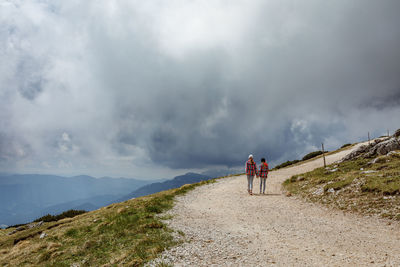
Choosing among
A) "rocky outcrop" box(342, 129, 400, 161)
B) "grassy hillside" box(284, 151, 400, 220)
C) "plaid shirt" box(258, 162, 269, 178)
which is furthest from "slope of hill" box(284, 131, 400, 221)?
"rocky outcrop" box(342, 129, 400, 161)

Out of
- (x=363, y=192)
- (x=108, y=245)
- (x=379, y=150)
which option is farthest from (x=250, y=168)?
(x=379, y=150)

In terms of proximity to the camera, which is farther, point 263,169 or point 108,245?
point 263,169

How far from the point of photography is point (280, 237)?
10109 mm

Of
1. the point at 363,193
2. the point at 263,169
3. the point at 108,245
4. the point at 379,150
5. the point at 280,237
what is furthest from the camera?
the point at 379,150

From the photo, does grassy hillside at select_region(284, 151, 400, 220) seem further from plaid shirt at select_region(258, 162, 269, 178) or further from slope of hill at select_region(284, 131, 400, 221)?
plaid shirt at select_region(258, 162, 269, 178)

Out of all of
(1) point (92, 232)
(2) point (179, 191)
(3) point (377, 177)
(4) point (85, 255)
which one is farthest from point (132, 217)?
(3) point (377, 177)

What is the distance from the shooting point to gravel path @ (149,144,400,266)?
25.5ft

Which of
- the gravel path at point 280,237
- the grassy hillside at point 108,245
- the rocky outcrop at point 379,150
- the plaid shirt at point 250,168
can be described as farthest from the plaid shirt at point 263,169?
the rocky outcrop at point 379,150

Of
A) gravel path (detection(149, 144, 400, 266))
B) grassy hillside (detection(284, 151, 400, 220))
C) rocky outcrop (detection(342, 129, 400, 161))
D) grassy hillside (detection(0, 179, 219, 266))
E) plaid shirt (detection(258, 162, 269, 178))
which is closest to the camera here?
gravel path (detection(149, 144, 400, 266))

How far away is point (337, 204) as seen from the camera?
15.3 metres

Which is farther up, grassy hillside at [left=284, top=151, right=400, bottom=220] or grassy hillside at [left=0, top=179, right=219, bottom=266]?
grassy hillside at [left=284, top=151, right=400, bottom=220]

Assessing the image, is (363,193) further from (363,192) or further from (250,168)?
(250,168)

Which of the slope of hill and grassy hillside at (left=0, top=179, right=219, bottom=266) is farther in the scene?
the slope of hill

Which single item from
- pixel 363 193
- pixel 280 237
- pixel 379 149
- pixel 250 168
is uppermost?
pixel 379 149
